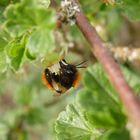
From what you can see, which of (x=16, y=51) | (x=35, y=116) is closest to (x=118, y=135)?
(x=16, y=51)

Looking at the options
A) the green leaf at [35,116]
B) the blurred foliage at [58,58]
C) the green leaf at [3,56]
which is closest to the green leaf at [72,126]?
the blurred foliage at [58,58]

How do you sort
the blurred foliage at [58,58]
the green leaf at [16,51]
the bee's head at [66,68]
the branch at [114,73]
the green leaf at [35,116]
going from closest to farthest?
the branch at [114,73] < the blurred foliage at [58,58] < the green leaf at [16,51] < the bee's head at [66,68] < the green leaf at [35,116]

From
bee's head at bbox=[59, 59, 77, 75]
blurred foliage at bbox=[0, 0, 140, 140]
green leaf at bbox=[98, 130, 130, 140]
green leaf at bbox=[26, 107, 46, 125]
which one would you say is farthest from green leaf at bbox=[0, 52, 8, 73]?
green leaf at bbox=[26, 107, 46, 125]

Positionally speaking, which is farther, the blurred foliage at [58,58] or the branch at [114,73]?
the blurred foliage at [58,58]

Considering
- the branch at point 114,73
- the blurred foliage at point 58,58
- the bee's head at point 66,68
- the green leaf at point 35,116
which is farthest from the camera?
the green leaf at point 35,116

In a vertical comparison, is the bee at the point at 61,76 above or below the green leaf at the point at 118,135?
below

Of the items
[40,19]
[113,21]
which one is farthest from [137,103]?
[113,21]

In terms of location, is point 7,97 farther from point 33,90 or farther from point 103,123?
point 103,123

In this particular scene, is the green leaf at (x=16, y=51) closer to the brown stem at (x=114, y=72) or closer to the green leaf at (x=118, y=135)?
the brown stem at (x=114, y=72)
